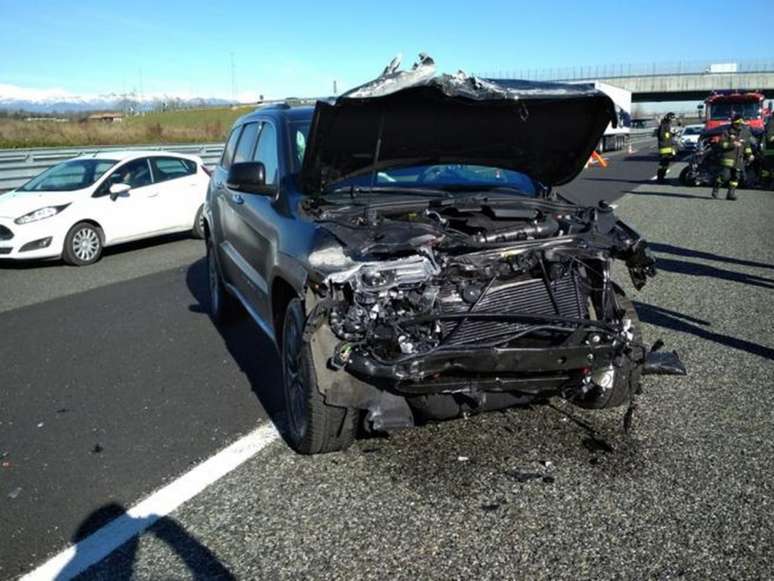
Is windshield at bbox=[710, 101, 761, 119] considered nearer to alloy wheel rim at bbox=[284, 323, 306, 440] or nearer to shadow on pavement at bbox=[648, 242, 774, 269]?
shadow on pavement at bbox=[648, 242, 774, 269]

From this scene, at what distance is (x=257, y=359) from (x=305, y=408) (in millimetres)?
2043

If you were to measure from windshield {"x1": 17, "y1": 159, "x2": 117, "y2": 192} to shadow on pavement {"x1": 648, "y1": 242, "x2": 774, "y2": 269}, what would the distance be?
8.65 metres

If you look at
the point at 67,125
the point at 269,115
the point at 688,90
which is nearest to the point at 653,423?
the point at 269,115

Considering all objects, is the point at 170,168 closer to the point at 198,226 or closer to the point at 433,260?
the point at 198,226

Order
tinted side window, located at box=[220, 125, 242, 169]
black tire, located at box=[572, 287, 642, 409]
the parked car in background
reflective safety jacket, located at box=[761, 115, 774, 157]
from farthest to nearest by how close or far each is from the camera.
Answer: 1. the parked car in background
2. reflective safety jacket, located at box=[761, 115, 774, 157]
3. tinted side window, located at box=[220, 125, 242, 169]
4. black tire, located at box=[572, 287, 642, 409]

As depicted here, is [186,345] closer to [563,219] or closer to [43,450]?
[43,450]

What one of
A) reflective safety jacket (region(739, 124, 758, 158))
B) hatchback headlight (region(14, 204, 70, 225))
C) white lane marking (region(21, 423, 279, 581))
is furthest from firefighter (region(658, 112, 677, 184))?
white lane marking (region(21, 423, 279, 581))

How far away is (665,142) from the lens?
65.9ft

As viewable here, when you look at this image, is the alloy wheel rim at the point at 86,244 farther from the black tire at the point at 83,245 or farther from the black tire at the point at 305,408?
the black tire at the point at 305,408

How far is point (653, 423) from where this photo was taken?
14.2ft

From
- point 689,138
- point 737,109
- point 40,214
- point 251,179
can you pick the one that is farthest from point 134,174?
point 689,138

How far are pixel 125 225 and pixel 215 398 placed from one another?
7038mm

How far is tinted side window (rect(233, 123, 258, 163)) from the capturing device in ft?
18.8

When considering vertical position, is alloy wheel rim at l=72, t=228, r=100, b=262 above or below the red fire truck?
below
